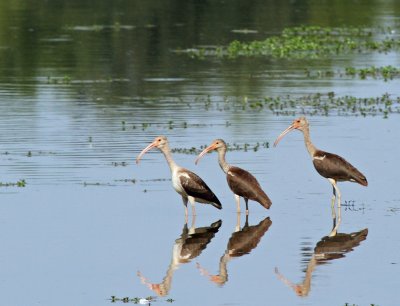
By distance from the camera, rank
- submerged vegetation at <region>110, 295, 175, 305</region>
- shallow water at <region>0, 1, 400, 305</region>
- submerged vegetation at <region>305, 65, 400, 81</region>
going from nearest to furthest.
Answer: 1. submerged vegetation at <region>110, 295, 175, 305</region>
2. shallow water at <region>0, 1, 400, 305</region>
3. submerged vegetation at <region>305, 65, 400, 81</region>

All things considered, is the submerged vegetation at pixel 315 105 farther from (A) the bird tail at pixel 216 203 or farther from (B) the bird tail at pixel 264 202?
(B) the bird tail at pixel 264 202

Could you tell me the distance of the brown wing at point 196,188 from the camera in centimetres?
1692

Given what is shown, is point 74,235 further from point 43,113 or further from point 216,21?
point 216,21

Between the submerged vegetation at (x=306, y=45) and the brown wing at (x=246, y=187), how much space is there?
20437 mm

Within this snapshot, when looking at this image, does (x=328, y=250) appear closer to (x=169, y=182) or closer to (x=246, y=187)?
(x=246, y=187)

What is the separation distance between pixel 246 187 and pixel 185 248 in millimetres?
2045

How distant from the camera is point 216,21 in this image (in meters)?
48.1

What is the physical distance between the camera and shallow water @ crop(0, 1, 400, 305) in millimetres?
13492

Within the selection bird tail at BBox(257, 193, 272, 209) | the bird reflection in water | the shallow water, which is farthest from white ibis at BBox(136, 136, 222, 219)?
bird tail at BBox(257, 193, 272, 209)

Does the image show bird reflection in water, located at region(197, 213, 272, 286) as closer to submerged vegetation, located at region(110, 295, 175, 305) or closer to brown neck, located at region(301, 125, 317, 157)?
submerged vegetation, located at region(110, 295, 175, 305)

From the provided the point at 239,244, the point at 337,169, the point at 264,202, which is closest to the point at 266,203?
the point at 264,202

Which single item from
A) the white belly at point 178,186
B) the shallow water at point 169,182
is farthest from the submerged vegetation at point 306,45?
the white belly at point 178,186

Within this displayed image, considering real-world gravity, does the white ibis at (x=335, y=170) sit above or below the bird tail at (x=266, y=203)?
above

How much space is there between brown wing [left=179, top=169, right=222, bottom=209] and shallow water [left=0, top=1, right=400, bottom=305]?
321 millimetres
